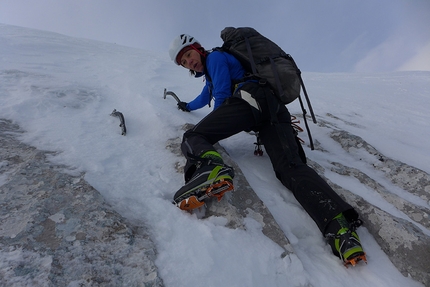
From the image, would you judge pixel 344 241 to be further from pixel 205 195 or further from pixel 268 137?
pixel 268 137

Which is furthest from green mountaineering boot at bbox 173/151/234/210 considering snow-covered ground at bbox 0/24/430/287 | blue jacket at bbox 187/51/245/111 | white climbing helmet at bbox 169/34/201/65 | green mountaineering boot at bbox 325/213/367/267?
white climbing helmet at bbox 169/34/201/65

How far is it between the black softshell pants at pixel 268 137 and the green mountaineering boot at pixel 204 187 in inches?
11.9

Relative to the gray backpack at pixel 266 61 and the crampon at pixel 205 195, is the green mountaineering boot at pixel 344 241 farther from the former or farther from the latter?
the gray backpack at pixel 266 61

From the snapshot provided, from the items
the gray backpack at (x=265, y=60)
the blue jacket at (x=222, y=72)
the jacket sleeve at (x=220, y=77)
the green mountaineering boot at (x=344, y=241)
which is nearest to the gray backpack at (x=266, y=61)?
the gray backpack at (x=265, y=60)

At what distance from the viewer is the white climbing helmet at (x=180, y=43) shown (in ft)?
11.4

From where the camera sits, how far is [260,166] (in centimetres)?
317

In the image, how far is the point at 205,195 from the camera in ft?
7.18

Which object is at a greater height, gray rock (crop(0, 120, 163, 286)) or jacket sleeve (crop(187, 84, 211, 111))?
jacket sleeve (crop(187, 84, 211, 111))

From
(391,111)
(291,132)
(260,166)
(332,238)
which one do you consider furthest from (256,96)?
(391,111)

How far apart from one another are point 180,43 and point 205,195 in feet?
7.41

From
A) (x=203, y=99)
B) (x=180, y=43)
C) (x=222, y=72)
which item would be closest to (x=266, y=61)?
(x=222, y=72)

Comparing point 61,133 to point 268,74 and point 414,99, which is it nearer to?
point 268,74

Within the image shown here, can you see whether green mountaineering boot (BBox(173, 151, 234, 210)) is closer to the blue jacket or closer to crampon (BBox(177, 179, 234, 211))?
crampon (BBox(177, 179, 234, 211))

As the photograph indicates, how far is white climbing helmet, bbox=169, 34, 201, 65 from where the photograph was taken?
3485 mm
